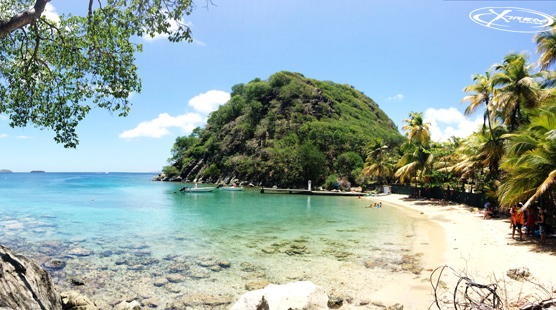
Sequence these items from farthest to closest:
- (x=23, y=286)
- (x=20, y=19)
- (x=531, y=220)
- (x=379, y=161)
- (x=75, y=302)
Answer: (x=379, y=161), (x=531, y=220), (x=75, y=302), (x=23, y=286), (x=20, y=19)

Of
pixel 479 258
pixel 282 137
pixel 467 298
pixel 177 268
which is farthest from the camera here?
pixel 282 137

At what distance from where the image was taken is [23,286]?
5.05m

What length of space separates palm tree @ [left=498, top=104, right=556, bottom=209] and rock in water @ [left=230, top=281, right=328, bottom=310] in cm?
805

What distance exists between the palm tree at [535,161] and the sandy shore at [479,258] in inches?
70.5

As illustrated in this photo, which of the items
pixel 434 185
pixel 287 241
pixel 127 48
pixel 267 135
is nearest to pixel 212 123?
pixel 267 135

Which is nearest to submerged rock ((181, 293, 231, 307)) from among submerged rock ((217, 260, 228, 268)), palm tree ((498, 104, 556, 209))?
Result: submerged rock ((217, 260, 228, 268))

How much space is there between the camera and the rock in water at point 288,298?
18.4 ft

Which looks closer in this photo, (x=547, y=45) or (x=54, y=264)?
(x=54, y=264)

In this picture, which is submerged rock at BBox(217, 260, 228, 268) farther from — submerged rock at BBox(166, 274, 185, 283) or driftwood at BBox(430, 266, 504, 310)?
driftwood at BBox(430, 266, 504, 310)

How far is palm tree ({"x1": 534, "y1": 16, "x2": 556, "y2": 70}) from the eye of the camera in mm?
16609

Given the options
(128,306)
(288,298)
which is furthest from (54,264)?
(288,298)

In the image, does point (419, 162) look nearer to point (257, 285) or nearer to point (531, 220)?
point (531, 220)

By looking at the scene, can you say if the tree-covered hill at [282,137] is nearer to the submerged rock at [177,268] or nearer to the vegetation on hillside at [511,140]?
the vegetation on hillside at [511,140]

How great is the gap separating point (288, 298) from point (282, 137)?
2800 inches
